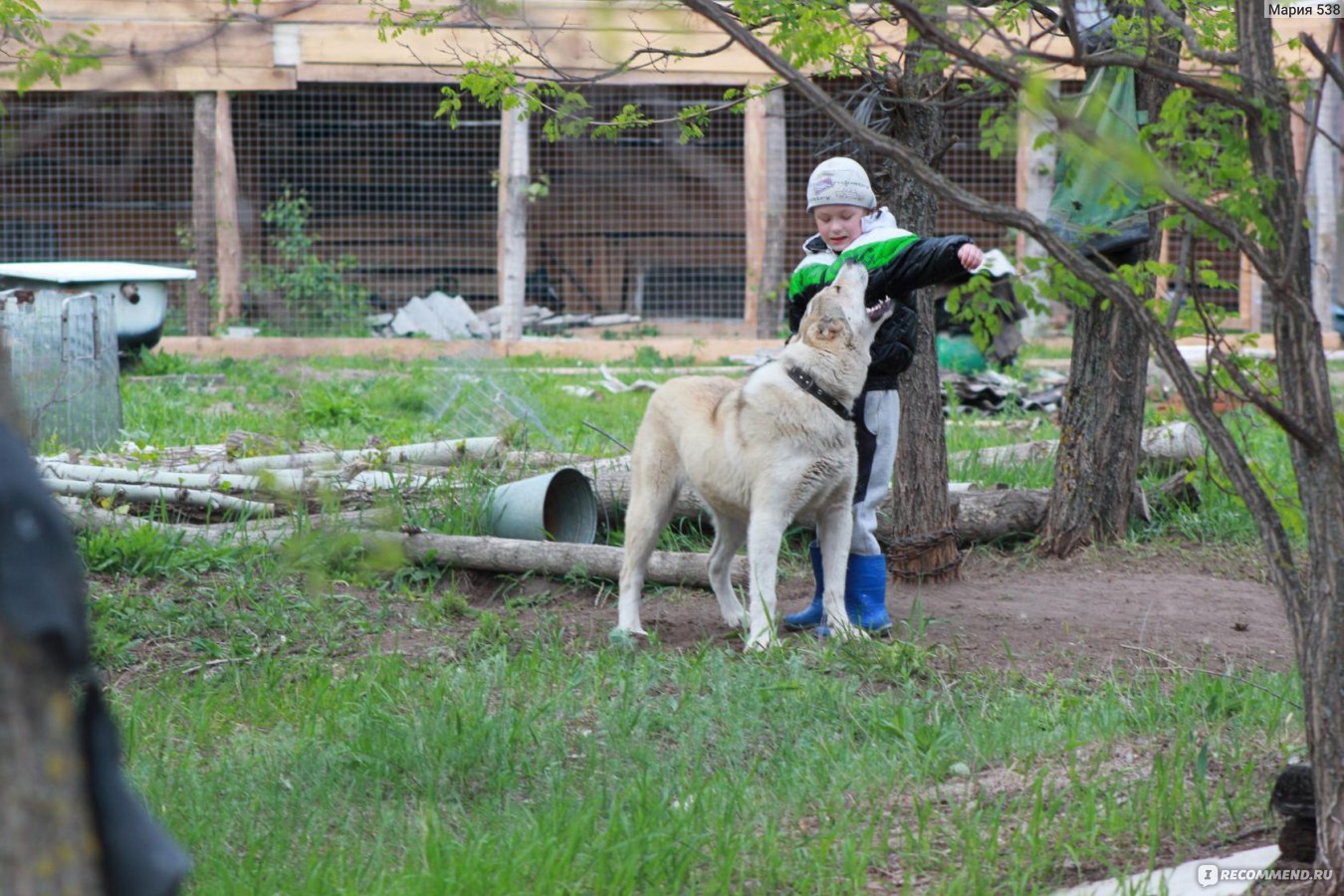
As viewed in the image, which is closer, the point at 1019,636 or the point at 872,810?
the point at 872,810

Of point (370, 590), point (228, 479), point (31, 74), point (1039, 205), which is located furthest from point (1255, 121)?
point (1039, 205)

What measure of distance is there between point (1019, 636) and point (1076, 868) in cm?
210

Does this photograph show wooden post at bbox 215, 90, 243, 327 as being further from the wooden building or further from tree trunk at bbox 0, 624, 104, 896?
tree trunk at bbox 0, 624, 104, 896

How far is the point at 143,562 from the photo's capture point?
222 inches

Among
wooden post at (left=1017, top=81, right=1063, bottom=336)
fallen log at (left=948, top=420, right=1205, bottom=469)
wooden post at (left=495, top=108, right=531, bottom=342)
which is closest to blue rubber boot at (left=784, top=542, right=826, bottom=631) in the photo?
fallen log at (left=948, top=420, right=1205, bottom=469)

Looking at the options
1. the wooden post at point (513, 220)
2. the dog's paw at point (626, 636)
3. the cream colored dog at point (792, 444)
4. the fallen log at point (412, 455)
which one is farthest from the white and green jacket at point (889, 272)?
the wooden post at point (513, 220)

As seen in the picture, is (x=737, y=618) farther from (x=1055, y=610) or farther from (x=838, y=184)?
(x=838, y=184)

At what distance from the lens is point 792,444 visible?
4.83m

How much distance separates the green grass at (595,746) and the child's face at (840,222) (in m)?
1.51

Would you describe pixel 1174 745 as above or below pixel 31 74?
below

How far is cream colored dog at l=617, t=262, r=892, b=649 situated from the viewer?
15.8 ft

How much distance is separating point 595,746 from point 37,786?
8.10 ft

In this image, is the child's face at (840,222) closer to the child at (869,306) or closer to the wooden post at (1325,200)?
the child at (869,306)

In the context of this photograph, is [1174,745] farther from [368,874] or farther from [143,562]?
[143,562]
